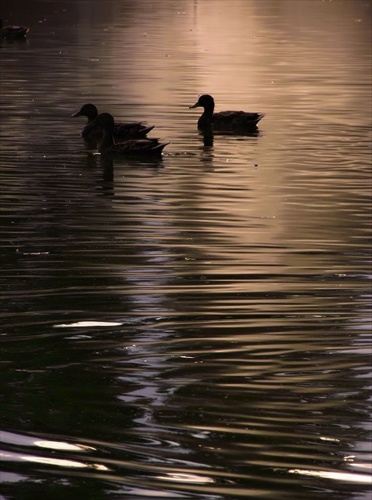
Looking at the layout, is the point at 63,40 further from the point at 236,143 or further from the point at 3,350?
the point at 3,350

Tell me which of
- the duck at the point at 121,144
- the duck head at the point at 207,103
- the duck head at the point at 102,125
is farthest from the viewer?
the duck head at the point at 207,103

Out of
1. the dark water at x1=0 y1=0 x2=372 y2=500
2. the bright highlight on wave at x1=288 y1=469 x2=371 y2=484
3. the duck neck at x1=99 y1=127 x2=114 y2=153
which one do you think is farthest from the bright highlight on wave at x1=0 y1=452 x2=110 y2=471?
the duck neck at x1=99 y1=127 x2=114 y2=153

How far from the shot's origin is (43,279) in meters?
12.9

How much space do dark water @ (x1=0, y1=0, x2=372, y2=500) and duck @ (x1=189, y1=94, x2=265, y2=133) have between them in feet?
1.50

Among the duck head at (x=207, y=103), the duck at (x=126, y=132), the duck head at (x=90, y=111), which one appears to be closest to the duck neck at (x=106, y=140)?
the duck at (x=126, y=132)

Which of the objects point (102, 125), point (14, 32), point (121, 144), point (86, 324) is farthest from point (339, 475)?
point (14, 32)

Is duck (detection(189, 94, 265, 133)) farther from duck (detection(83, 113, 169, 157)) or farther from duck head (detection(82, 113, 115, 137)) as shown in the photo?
duck (detection(83, 113, 169, 157))

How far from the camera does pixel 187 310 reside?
1159cm

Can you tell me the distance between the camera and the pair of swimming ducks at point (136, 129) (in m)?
23.2

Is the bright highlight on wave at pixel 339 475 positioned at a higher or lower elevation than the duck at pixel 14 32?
higher

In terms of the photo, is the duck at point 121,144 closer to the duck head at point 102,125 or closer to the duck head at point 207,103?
the duck head at point 102,125

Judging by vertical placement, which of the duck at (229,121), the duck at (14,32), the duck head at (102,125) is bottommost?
the duck at (14,32)

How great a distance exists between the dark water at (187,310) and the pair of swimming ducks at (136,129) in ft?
1.35

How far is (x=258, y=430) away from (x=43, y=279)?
4783mm
